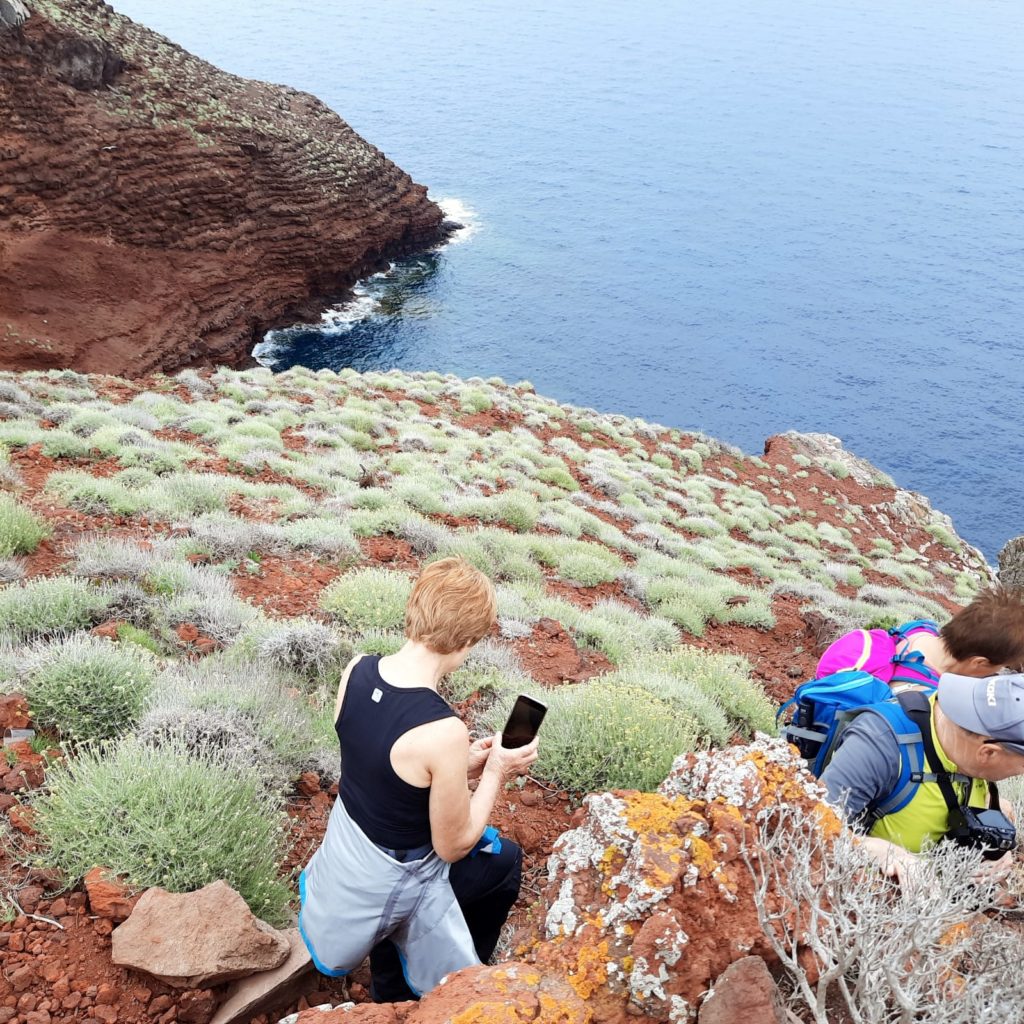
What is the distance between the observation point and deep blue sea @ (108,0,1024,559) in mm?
45750

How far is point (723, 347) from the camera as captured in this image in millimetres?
52094

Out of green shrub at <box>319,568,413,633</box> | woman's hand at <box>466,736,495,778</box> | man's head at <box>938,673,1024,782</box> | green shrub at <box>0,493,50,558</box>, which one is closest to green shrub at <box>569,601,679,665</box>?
green shrub at <box>319,568,413,633</box>

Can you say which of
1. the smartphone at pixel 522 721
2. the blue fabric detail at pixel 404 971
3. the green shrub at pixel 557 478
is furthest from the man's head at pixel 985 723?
the green shrub at pixel 557 478

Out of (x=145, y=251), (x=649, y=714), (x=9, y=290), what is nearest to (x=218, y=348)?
(x=145, y=251)

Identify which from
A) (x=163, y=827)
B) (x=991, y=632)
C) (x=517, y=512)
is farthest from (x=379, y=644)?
(x=517, y=512)

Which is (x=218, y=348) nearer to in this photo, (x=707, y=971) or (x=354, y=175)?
(x=354, y=175)

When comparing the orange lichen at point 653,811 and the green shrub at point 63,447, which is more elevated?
the orange lichen at point 653,811

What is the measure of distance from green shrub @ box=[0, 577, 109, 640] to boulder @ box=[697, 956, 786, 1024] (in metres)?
5.19

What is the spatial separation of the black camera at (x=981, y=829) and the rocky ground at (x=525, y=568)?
74 centimetres

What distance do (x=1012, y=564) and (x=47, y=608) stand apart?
2179 centimetres

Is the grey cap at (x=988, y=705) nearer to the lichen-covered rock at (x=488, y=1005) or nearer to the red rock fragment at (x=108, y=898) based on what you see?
the lichen-covered rock at (x=488, y=1005)

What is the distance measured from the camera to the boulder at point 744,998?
265 centimetres

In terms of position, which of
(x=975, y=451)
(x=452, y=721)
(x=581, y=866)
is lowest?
(x=975, y=451)

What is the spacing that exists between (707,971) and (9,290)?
39994 mm
